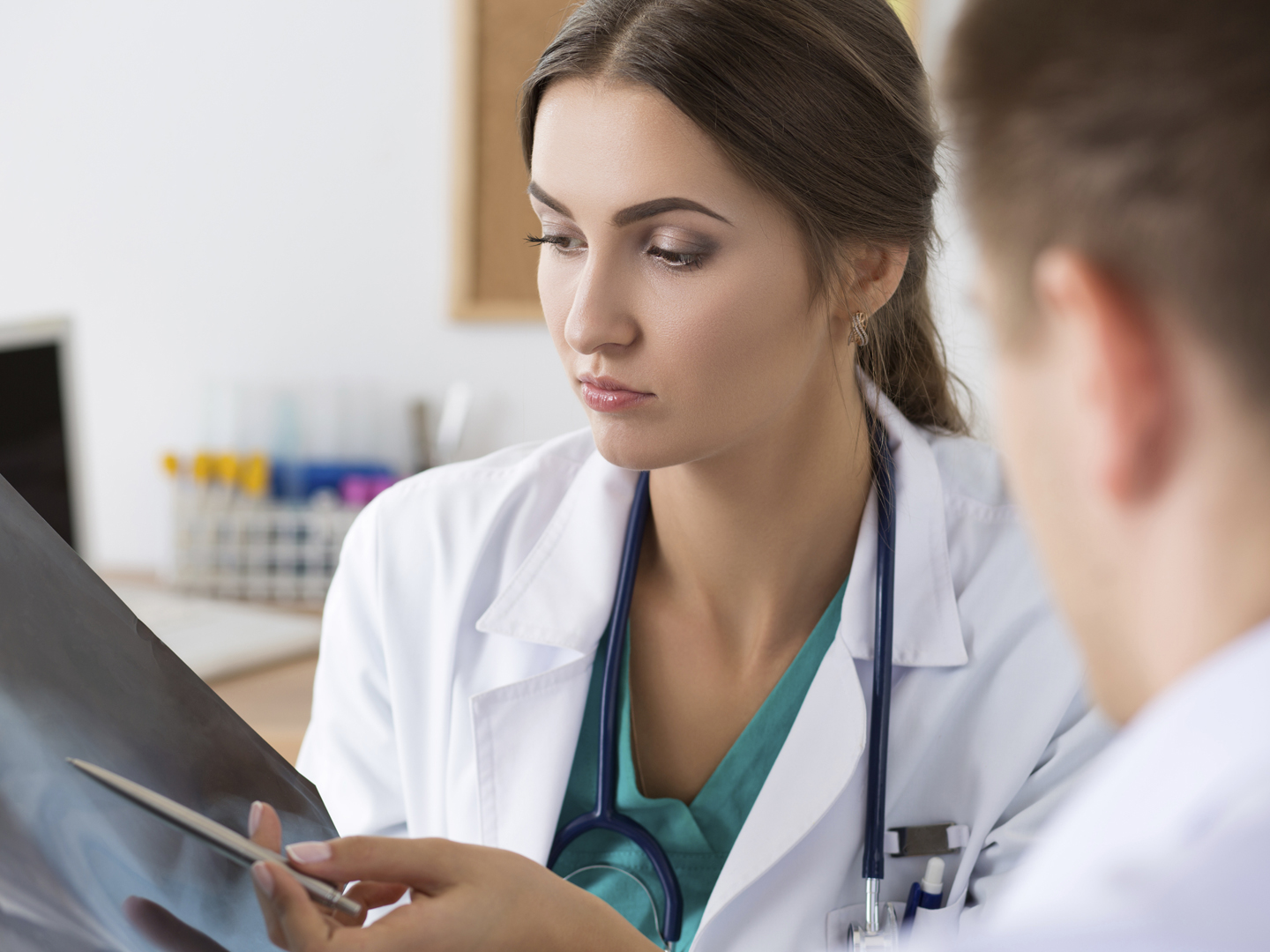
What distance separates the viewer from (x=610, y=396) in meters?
0.85

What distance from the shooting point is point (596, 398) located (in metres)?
0.85

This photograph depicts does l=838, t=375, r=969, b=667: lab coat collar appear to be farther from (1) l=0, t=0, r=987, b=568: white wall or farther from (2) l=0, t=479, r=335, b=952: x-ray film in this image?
(1) l=0, t=0, r=987, b=568: white wall

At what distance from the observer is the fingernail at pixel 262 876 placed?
0.53 m

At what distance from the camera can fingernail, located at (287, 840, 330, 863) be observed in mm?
554

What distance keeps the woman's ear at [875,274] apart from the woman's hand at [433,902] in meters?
0.52

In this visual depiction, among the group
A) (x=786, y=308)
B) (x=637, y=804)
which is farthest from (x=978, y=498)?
(x=637, y=804)

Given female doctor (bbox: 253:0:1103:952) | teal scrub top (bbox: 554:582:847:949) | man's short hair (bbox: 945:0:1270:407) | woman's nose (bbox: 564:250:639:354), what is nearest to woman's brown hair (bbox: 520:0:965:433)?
female doctor (bbox: 253:0:1103:952)

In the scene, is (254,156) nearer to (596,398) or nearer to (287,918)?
(596,398)

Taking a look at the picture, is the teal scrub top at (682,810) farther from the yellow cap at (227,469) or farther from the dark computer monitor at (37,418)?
the yellow cap at (227,469)

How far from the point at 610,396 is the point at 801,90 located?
0.27 metres

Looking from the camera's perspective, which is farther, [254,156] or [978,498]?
[254,156]

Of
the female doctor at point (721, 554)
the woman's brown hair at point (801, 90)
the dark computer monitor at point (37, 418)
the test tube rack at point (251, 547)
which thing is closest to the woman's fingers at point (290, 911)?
the female doctor at point (721, 554)

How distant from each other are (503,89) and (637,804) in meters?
1.29

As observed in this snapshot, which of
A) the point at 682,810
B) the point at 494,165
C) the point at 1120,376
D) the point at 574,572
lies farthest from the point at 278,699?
the point at 1120,376
